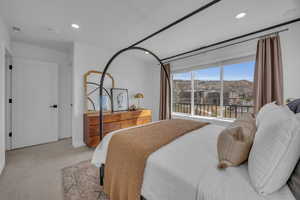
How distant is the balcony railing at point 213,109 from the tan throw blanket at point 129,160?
232 cm

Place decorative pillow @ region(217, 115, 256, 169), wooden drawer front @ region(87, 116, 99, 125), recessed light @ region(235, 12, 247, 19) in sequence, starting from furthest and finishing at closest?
wooden drawer front @ region(87, 116, 99, 125)
recessed light @ region(235, 12, 247, 19)
decorative pillow @ region(217, 115, 256, 169)

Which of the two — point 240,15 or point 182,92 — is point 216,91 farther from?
point 240,15

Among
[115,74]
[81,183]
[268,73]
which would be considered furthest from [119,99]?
[268,73]

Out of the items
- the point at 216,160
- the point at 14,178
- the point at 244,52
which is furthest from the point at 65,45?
the point at 244,52

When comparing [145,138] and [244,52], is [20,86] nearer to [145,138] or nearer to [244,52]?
[145,138]

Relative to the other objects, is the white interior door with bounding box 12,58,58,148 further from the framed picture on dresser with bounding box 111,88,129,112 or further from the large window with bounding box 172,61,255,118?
the large window with bounding box 172,61,255,118

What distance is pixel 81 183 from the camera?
1.80 meters

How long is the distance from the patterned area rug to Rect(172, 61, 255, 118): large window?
307cm

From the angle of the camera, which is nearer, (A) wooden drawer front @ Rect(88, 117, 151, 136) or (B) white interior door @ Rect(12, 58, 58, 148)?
(A) wooden drawer front @ Rect(88, 117, 151, 136)

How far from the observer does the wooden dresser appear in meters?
2.84

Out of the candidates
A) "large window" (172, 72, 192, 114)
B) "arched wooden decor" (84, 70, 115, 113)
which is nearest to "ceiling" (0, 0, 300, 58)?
"arched wooden decor" (84, 70, 115, 113)

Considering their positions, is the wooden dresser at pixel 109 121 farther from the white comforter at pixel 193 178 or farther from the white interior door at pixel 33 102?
the white comforter at pixel 193 178

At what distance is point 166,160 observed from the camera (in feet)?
3.37

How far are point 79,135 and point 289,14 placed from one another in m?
4.68
